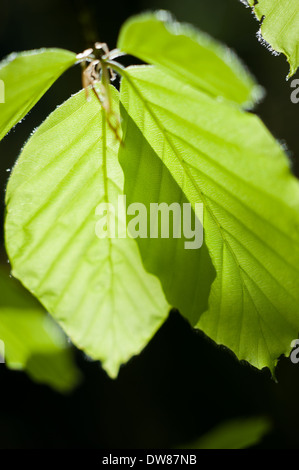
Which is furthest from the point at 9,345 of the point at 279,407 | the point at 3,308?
the point at 279,407

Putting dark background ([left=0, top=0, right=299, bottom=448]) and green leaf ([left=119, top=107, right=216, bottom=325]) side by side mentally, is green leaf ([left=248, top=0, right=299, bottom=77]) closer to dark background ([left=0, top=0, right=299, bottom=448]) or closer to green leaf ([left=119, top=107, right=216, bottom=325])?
green leaf ([left=119, top=107, right=216, bottom=325])

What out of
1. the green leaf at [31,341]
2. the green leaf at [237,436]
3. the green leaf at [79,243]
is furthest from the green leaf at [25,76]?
the green leaf at [237,436]

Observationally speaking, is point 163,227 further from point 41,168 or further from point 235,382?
point 235,382

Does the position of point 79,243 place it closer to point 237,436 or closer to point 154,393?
point 237,436

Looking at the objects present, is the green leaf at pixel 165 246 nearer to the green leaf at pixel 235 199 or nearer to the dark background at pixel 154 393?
the green leaf at pixel 235 199

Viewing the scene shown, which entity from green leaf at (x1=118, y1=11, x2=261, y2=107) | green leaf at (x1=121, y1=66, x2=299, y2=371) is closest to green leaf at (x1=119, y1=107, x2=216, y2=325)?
green leaf at (x1=121, y1=66, x2=299, y2=371)
